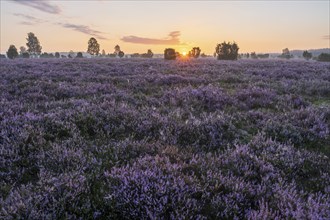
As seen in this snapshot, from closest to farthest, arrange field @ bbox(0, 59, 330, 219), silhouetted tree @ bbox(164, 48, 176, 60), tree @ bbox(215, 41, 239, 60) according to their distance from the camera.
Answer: field @ bbox(0, 59, 330, 219), silhouetted tree @ bbox(164, 48, 176, 60), tree @ bbox(215, 41, 239, 60)

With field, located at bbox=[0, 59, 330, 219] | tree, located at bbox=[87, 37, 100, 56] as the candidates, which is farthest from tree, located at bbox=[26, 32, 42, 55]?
field, located at bbox=[0, 59, 330, 219]

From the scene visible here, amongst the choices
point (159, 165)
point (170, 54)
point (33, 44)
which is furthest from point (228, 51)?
point (33, 44)

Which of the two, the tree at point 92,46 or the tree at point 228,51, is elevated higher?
the tree at point 92,46

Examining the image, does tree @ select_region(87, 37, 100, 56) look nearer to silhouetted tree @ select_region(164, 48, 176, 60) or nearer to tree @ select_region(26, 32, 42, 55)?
tree @ select_region(26, 32, 42, 55)

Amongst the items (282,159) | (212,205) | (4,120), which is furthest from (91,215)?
(4,120)

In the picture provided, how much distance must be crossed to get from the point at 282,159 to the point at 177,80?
9320 millimetres

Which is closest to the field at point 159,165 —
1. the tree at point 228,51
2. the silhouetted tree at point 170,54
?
the silhouetted tree at point 170,54

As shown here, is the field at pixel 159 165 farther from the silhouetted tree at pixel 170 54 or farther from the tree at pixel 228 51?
the tree at pixel 228 51

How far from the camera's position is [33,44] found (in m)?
117

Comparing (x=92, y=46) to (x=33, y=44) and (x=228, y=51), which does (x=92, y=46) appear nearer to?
(x=33, y=44)

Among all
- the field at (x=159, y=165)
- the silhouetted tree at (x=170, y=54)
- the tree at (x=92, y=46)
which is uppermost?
the tree at (x=92, y=46)

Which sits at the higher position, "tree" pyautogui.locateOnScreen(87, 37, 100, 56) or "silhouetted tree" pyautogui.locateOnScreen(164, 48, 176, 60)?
"tree" pyautogui.locateOnScreen(87, 37, 100, 56)

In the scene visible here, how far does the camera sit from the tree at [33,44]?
116 m

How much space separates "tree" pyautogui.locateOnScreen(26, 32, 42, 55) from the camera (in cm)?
11650
